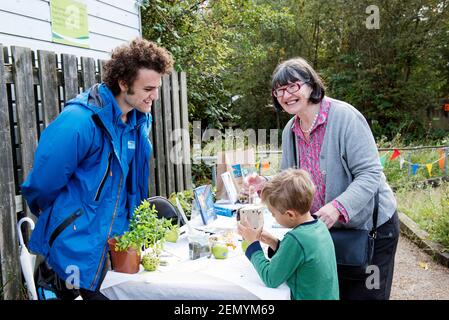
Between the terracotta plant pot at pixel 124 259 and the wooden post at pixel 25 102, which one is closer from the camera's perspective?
the terracotta plant pot at pixel 124 259

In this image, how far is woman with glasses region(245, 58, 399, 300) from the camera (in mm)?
2152

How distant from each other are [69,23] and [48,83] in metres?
Answer: 1.71

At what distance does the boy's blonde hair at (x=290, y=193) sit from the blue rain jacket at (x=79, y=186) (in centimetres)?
73

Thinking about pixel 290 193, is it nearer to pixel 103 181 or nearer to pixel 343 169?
pixel 343 169

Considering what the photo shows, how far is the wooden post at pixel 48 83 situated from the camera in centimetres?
322

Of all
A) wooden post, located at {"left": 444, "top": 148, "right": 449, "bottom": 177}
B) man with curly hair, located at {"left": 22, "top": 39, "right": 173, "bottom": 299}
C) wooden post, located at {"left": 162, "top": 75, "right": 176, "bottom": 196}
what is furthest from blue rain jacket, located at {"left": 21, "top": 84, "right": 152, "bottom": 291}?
wooden post, located at {"left": 444, "top": 148, "right": 449, "bottom": 177}

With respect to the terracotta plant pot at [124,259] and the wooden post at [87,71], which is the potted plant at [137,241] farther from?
the wooden post at [87,71]

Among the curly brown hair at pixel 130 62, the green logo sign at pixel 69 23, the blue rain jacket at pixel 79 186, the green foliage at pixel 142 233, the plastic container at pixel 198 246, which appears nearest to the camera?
the blue rain jacket at pixel 79 186

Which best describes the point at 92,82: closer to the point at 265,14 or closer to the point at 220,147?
the point at 220,147

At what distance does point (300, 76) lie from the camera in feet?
7.47

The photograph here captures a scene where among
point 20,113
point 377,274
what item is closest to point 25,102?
point 20,113

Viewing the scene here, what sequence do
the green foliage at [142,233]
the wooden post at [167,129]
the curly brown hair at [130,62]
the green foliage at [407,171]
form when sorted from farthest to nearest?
1. the green foliage at [407,171]
2. the wooden post at [167,129]
3. the curly brown hair at [130,62]
4. the green foliage at [142,233]

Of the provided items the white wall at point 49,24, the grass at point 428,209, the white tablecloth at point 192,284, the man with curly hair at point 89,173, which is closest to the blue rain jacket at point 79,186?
the man with curly hair at point 89,173

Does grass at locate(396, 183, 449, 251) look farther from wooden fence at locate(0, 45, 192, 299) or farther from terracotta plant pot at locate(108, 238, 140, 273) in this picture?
wooden fence at locate(0, 45, 192, 299)
